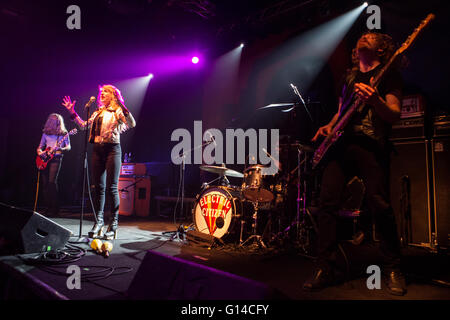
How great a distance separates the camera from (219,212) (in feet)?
13.9

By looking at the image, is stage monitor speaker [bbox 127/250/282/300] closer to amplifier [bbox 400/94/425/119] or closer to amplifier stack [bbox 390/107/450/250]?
amplifier stack [bbox 390/107/450/250]

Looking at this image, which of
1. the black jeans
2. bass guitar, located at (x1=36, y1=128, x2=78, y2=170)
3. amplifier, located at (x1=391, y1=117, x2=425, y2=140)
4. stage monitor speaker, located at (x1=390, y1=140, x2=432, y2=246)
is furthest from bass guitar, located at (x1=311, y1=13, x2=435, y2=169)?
bass guitar, located at (x1=36, y1=128, x2=78, y2=170)

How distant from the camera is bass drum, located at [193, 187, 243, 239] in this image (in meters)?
4.07

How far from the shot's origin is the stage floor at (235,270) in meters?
2.09

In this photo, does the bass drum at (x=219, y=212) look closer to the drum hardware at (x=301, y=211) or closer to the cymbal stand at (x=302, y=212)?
the drum hardware at (x=301, y=211)

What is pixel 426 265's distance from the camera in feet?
10.1

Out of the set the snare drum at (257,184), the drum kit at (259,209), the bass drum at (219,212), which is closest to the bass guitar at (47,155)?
the bass drum at (219,212)

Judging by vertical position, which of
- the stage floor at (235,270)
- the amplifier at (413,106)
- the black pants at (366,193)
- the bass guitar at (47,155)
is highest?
the amplifier at (413,106)

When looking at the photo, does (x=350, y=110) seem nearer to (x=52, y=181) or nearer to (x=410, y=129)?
(x=410, y=129)

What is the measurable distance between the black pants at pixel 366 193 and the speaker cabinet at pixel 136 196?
227 inches

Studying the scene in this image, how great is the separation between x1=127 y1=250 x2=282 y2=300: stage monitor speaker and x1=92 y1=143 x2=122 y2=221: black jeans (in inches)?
101
